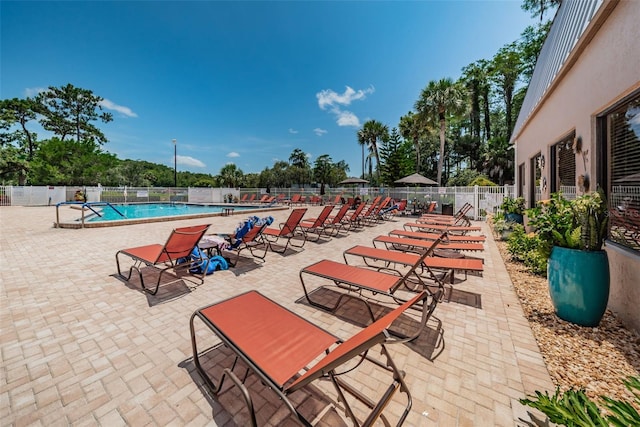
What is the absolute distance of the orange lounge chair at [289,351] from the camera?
1287 millimetres

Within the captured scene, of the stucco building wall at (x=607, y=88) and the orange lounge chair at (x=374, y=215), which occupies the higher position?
the stucco building wall at (x=607, y=88)

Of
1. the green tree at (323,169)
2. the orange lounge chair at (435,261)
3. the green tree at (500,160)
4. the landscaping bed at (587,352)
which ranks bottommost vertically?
the landscaping bed at (587,352)

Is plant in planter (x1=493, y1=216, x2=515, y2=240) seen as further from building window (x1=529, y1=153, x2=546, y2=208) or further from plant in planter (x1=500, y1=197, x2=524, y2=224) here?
building window (x1=529, y1=153, x2=546, y2=208)

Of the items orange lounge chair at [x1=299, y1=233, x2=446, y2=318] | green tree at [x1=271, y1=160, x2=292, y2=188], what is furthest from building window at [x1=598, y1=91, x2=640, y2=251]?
green tree at [x1=271, y1=160, x2=292, y2=188]

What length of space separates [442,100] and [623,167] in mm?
19857

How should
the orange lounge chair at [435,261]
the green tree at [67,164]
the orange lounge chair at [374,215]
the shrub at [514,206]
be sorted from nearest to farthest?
the orange lounge chair at [435,261] < the shrub at [514,206] < the orange lounge chair at [374,215] < the green tree at [67,164]

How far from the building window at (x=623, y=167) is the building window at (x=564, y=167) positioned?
4.41 ft

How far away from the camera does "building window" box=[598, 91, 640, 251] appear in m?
2.98

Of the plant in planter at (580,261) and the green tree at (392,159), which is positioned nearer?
the plant in planter at (580,261)

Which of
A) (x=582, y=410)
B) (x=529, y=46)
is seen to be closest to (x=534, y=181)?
(x=582, y=410)

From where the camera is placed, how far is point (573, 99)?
4559 mm

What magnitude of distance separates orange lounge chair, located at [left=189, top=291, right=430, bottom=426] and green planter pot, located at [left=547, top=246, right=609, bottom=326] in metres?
1.77

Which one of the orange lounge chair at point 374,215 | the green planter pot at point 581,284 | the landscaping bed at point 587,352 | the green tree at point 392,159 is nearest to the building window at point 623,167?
the green planter pot at point 581,284

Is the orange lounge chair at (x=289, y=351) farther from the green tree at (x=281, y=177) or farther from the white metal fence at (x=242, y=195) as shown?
the green tree at (x=281, y=177)
